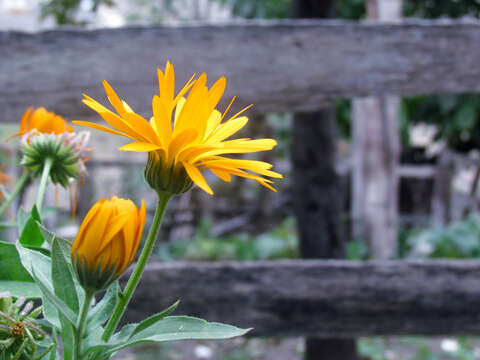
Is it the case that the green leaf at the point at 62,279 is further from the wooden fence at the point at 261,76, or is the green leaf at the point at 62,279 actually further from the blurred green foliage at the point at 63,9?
the blurred green foliage at the point at 63,9

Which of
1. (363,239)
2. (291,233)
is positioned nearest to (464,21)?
(363,239)

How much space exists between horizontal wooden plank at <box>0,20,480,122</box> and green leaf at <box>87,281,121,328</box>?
1.82 ft

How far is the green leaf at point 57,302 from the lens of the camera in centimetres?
16

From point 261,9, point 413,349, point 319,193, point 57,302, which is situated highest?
point 261,9

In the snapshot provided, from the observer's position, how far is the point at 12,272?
0.76 ft

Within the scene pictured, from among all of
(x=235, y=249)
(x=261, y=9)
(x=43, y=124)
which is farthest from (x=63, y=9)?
(x=261, y=9)

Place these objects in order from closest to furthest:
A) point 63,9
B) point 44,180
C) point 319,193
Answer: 1. point 44,180
2. point 63,9
3. point 319,193

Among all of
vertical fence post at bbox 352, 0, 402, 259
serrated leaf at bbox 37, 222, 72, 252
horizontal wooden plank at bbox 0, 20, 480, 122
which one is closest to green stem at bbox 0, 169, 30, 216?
serrated leaf at bbox 37, 222, 72, 252

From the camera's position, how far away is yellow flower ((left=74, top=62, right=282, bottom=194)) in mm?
170

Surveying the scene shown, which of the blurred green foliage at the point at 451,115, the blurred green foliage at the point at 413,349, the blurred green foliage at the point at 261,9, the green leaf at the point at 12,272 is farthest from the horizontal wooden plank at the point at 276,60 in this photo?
the blurred green foliage at the point at 261,9

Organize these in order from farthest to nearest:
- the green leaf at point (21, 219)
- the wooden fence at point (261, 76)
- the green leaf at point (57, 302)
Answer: the wooden fence at point (261, 76) → the green leaf at point (21, 219) → the green leaf at point (57, 302)

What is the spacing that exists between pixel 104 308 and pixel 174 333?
37 millimetres

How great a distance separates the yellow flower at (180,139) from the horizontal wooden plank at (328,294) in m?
0.60

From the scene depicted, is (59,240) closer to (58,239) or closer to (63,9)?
(58,239)
